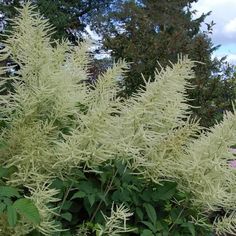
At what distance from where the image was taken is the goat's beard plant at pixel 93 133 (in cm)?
195

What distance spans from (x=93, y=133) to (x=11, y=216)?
42 cm

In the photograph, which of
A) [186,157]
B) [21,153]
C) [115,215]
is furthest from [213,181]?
[21,153]

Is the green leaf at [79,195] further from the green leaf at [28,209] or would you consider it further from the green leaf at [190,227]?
the green leaf at [190,227]

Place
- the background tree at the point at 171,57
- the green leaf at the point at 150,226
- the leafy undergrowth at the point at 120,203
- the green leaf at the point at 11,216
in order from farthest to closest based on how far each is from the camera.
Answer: the background tree at the point at 171,57 → the green leaf at the point at 150,226 → the leafy undergrowth at the point at 120,203 → the green leaf at the point at 11,216

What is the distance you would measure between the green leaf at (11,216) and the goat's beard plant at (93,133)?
0.09 meters

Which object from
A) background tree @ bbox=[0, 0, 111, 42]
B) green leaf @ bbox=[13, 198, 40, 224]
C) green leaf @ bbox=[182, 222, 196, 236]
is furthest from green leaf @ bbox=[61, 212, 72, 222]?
background tree @ bbox=[0, 0, 111, 42]

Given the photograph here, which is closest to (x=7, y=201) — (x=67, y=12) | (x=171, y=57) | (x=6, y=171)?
(x=6, y=171)

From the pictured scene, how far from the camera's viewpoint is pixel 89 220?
2176 mm

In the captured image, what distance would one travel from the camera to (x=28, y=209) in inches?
70.2

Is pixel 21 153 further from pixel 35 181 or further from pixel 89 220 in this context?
pixel 89 220

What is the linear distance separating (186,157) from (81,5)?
21.6 m

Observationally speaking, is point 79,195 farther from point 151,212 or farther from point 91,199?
point 151,212

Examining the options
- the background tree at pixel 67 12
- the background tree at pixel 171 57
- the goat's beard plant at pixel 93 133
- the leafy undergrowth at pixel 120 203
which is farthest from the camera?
the background tree at pixel 67 12

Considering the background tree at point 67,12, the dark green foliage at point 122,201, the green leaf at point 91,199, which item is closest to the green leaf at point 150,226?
the dark green foliage at point 122,201
